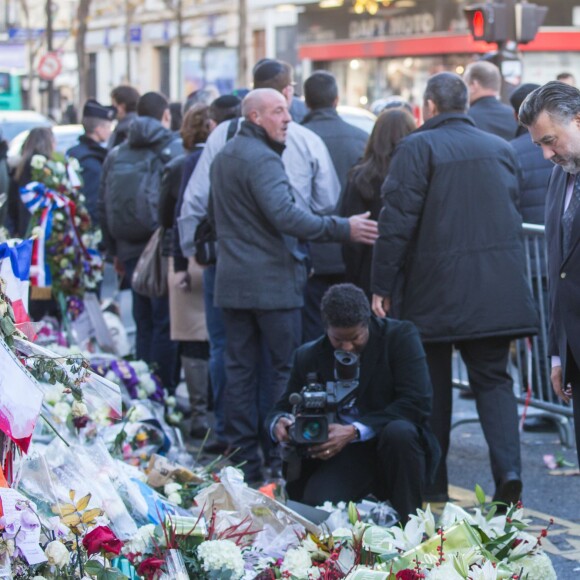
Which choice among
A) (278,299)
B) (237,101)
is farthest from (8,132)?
(278,299)

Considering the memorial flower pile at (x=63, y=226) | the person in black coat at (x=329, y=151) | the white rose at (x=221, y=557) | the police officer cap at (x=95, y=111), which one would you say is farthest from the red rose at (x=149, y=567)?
the police officer cap at (x=95, y=111)

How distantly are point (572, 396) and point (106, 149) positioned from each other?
629 centimetres

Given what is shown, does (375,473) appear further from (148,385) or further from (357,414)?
(148,385)

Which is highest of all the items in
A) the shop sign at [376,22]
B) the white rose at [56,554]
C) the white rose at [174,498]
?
the shop sign at [376,22]

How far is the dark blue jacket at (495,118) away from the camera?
25.9 feet

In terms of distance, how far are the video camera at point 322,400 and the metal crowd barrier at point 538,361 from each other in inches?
75.0

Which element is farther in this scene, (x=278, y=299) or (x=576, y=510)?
(x=278, y=299)

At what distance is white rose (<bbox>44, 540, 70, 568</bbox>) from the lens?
127 inches

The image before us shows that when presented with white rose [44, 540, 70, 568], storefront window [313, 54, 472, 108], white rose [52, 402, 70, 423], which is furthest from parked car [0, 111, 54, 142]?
white rose [44, 540, 70, 568]

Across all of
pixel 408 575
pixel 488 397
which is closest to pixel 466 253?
pixel 488 397

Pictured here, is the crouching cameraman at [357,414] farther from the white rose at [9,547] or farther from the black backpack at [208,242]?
the white rose at [9,547]

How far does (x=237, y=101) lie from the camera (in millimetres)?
7355

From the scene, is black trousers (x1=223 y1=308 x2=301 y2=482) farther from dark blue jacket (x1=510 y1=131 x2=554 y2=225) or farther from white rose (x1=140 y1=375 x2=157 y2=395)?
Answer: dark blue jacket (x1=510 y1=131 x2=554 y2=225)

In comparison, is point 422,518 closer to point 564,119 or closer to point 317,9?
point 564,119
